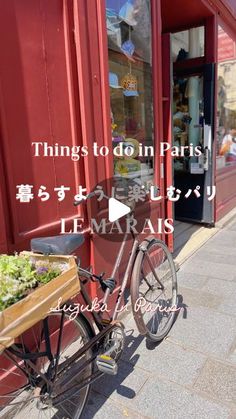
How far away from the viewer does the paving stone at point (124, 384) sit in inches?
86.3

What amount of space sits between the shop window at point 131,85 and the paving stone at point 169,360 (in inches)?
61.7

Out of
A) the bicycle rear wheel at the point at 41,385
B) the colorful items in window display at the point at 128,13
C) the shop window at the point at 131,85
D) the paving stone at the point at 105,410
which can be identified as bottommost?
the paving stone at the point at 105,410

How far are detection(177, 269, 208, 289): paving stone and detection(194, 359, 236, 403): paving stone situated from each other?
122 centimetres

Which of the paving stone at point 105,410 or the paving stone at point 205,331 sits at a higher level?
the paving stone at point 205,331

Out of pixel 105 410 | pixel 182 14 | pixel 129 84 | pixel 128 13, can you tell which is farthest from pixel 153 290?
pixel 182 14

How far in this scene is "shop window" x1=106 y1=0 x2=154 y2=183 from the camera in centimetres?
309

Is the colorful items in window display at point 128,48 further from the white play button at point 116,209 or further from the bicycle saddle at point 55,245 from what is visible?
the bicycle saddle at point 55,245

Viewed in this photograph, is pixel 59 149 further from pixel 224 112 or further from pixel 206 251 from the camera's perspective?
pixel 224 112

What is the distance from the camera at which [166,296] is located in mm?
3133

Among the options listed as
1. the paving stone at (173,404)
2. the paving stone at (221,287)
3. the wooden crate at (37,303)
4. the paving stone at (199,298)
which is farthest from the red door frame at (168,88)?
the wooden crate at (37,303)

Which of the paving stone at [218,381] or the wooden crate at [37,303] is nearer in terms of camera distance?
the wooden crate at [37,303]

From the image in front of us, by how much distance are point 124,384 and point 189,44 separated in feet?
15.6

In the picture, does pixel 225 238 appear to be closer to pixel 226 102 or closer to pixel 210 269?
pixel 210 269

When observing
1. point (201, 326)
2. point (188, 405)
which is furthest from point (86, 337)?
point (201, 326)
